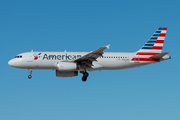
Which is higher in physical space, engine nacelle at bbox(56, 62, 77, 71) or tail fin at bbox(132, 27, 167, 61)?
tail fin at bbox(132, 27, 167, 61)

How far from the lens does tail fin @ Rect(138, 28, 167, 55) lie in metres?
53.1

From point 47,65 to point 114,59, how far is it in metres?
10.4

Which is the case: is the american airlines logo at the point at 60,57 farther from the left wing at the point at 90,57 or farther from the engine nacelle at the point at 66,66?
the engine nacelle at the point at 66,66

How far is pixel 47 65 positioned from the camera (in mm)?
50062

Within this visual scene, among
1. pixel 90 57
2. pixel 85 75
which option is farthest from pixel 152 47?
pixel 85 75

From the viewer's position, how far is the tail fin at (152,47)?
5203cm

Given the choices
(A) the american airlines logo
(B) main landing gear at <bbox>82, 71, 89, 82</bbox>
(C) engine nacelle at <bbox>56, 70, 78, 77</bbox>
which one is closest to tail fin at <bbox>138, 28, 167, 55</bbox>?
(B) main landing gear at <bbox>82, 71, 89, 82</bbox>

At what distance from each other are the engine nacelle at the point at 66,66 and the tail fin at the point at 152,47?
9759mm

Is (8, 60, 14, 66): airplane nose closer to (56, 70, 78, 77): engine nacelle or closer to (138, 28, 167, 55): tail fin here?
(56, 70, 78, 77): engine nacelle

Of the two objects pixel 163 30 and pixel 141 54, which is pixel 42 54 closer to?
pixel 141 54

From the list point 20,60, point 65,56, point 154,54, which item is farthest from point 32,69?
point 154,54

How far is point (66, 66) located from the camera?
4878cm

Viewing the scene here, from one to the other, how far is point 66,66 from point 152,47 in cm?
1469

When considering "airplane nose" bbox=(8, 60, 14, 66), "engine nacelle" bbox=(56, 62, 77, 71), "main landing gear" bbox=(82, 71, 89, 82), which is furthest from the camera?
"main landing gear" bbox=(82, 71, 89, 82)
